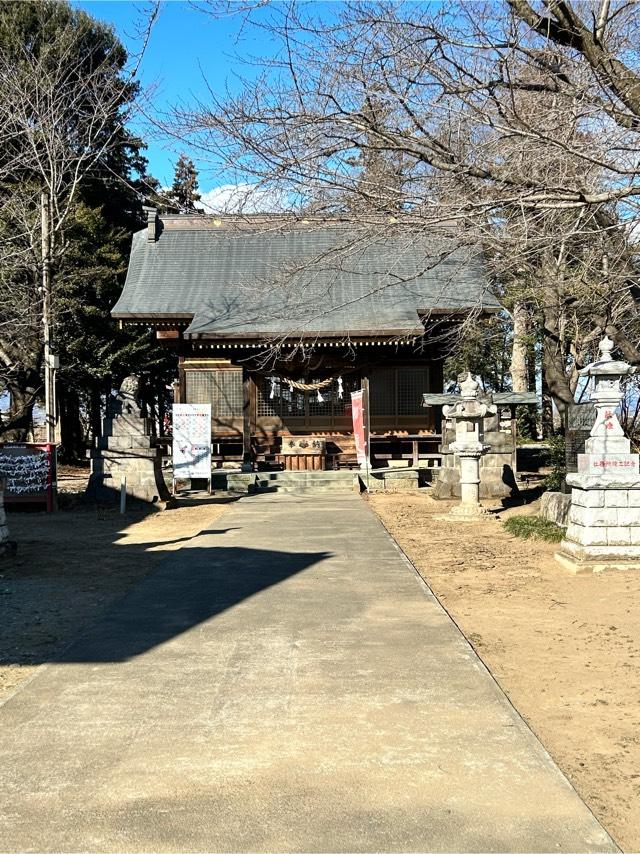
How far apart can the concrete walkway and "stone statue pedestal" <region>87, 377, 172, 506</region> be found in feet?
31.3

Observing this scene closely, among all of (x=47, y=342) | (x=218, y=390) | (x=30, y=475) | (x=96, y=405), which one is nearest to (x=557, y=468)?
(x=218, y=390)

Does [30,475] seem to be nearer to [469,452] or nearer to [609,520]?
[469,452]

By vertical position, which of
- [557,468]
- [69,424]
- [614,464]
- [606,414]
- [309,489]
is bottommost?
[309,489]

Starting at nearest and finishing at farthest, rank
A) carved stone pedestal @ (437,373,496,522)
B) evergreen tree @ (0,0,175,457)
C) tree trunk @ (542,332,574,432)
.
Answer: carved stone pedestal @ (437,373,496,522), tree trunk @ (542,332,574,432), evergreen tree @ (0,0,175,457)

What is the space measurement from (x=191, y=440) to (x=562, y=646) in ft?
40.3

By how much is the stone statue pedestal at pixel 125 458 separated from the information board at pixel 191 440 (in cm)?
89

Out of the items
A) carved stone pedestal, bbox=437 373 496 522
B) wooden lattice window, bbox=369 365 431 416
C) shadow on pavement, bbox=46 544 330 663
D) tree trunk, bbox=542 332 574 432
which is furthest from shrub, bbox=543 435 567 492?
shadow on pavement, bbox=46 544 330 663

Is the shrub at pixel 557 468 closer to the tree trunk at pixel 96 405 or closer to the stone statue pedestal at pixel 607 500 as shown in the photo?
the stone statue pedestal at pixel 607 500

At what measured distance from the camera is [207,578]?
7297mm

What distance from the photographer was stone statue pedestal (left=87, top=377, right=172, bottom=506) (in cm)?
1550

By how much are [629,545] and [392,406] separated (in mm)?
13509

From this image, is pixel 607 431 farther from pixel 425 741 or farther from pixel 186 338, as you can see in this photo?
pixel 186 338

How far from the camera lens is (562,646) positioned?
17.0 feet

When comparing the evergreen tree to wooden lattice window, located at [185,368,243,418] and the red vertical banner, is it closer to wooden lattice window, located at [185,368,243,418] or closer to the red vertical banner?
wooden lattice window, located at [185,368,243,418]
